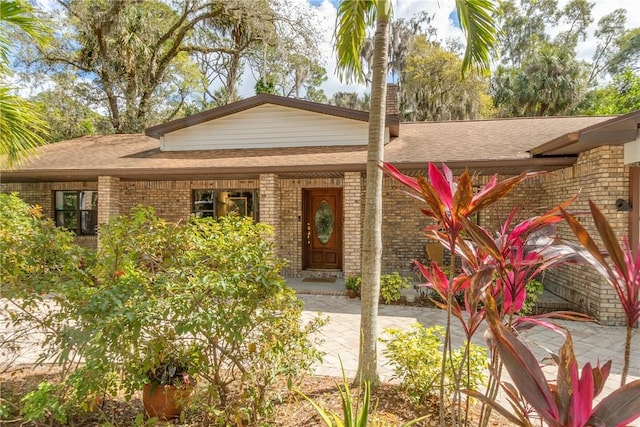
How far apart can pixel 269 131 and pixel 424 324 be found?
6732 millimetres

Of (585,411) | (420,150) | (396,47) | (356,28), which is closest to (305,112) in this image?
(420,150)

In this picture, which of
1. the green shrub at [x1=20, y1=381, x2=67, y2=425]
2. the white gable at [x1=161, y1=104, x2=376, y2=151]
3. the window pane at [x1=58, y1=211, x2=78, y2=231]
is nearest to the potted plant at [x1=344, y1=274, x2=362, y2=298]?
the white gable at [x1=161, y1=104, x2=376, y2=151]

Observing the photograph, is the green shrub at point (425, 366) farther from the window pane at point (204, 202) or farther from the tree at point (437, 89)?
the tree at point (437, 89)

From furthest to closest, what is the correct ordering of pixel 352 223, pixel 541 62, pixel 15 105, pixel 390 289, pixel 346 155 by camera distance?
pixel 541 62 → pixel 346 155 → pixel 352 223 → pixel 390 289 → pixel 15 105

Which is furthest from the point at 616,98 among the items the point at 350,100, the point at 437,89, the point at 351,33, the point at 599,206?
the point at 351,33

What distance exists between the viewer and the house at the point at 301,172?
25.6ft

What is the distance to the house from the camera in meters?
7.80

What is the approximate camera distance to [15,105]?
157 inches

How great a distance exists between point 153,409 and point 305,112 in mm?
8414

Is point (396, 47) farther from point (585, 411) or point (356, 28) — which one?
point (585, 411)

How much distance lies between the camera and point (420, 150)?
27.7 feet

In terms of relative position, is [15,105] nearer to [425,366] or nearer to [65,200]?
[425,366]

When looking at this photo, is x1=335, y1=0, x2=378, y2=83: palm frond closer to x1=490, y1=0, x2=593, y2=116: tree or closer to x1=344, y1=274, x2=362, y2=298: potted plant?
x1=344, y1=274, x2=362, y2=298: potted plant

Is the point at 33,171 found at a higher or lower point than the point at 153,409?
higher
